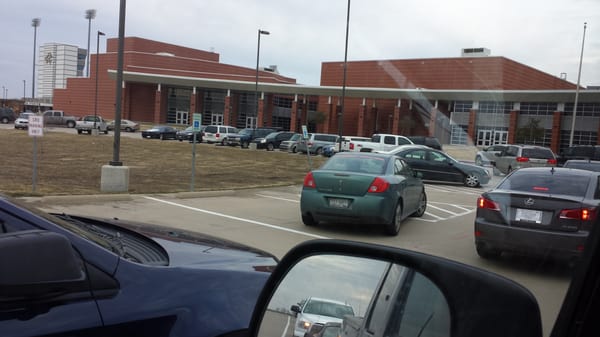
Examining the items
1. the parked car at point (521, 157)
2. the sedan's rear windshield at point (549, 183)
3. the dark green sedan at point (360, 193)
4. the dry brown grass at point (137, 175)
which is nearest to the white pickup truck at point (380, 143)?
the dry brown grass at point (137, 175)

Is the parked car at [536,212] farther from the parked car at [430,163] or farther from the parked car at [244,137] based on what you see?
the parked car at [244,137]

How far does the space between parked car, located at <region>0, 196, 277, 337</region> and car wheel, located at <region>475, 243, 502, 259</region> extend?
170 cm

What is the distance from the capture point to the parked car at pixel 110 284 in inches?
85.3

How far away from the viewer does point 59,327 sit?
223 centimetres

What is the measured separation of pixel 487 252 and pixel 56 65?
237 feet

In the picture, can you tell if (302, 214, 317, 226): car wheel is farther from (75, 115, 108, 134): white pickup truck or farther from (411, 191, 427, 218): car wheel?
(75, 115, 108, 134): white pickup truck

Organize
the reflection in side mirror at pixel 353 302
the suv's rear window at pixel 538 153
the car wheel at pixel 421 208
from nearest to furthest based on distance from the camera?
1. the reflection in side mirror at pixel 353 302
2. the suv's rear window at pixel 538 153
3. the car wheel at pixel 421 208

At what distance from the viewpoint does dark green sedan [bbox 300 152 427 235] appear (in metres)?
8.60

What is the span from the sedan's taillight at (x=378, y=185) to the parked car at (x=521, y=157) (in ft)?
6.36

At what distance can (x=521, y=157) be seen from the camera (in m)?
7.63

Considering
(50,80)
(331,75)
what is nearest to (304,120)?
(331,75)

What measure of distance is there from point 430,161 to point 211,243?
1455 centimetres

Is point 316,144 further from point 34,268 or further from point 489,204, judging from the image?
point 34,268

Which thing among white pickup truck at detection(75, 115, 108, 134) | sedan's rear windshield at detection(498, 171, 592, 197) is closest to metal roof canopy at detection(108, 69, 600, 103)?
sedan's rear windshield at detection(498, 171, 592, 197)
